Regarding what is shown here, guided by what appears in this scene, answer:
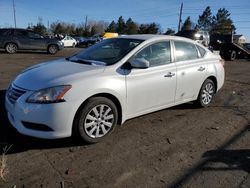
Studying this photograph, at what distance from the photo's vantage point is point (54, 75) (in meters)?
4.46

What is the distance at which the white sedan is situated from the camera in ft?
13.6

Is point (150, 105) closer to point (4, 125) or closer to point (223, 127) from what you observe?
point (223, 127)

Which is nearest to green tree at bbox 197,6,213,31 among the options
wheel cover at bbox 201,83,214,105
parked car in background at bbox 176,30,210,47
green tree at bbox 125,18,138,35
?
green tree at bbox 125,18,138,35

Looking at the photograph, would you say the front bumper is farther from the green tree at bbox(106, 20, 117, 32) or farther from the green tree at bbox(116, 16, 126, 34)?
the green tree at bbox(106, 20, 117, 32)

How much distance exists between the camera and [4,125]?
5.03m

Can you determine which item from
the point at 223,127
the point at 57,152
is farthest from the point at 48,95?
the point at 223,127

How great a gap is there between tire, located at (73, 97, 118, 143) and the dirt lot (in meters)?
0.15

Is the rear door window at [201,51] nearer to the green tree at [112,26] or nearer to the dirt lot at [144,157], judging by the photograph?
the dirt lot at [144,157]

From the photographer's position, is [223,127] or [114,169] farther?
[223,127]

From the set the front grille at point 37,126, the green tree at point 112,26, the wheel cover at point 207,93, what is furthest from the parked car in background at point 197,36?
the green tree at point 112,26

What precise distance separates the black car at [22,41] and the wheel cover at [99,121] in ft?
54.3

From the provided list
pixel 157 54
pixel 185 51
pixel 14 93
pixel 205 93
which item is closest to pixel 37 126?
pixel 14 93

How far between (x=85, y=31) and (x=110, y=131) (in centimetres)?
7790

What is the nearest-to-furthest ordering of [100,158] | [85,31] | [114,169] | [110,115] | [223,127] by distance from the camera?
[114,169], [100,158], [110,115], [223,127], [85,31]
